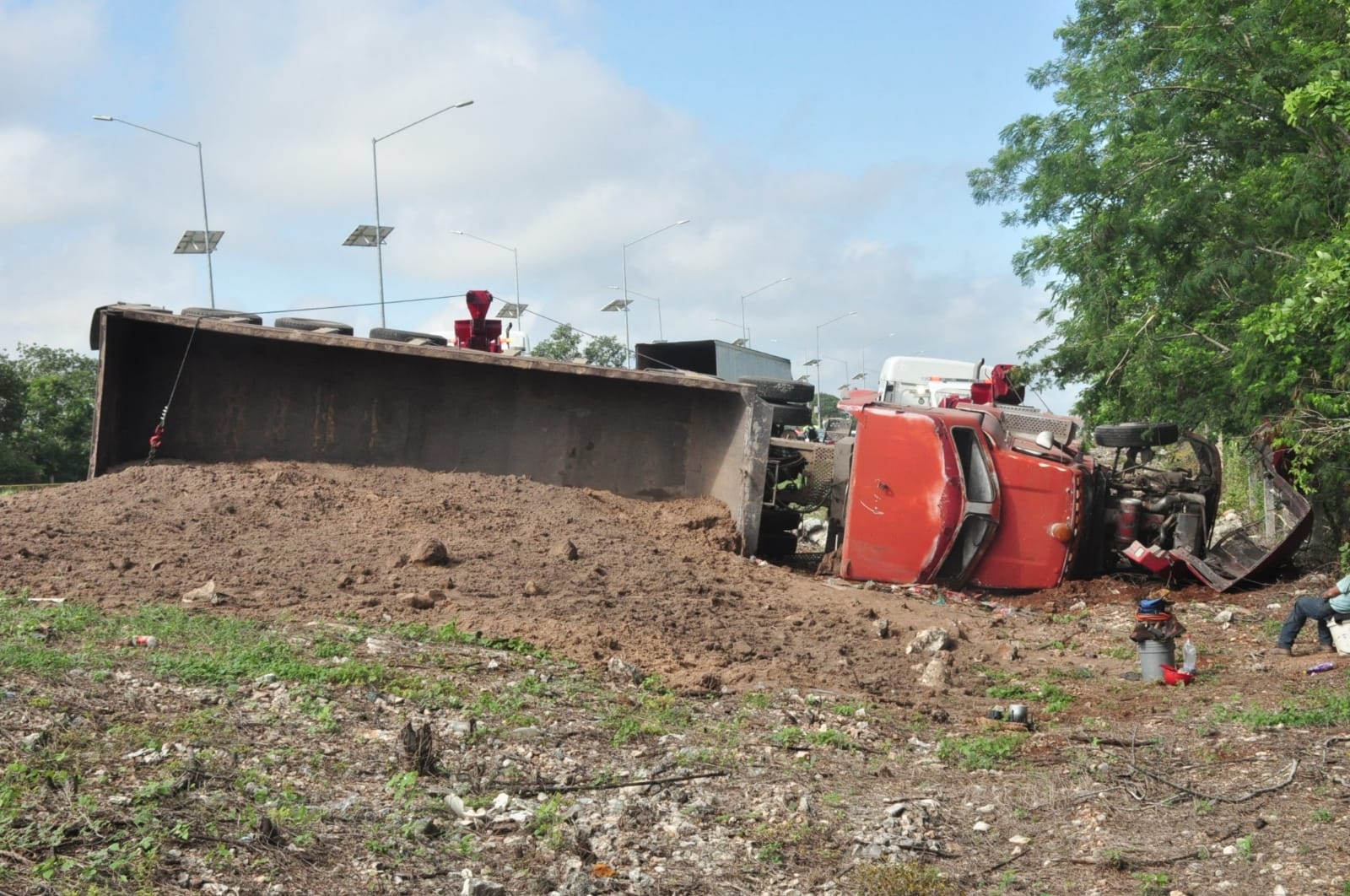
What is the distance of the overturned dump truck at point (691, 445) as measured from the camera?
33.4 ft

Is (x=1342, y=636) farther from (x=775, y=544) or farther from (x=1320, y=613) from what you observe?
(x=775, y=544)

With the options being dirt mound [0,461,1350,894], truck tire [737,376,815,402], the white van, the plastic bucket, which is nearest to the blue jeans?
dirt mound [0,461,1350,894]

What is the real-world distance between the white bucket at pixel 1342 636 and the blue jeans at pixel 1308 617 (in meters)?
0.08

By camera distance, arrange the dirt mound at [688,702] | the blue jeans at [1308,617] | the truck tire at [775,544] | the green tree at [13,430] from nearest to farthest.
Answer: the dirt mound at [688,702]
the blue jeans at [1308,617]
the truck tire at [775,544]
the green tree at [13,430]

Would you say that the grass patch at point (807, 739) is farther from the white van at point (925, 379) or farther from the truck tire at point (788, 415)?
the white van at point (925, 379)

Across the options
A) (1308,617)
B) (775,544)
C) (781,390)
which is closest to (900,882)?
(1308,617)

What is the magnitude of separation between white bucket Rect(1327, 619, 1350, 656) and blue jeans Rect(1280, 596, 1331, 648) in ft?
0.26

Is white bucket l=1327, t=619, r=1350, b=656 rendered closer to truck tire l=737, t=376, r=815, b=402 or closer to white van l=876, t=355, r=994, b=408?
truck tire l=737, t=376, r=815, b=402

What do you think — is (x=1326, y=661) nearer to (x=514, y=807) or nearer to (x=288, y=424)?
(x=514, y=807)

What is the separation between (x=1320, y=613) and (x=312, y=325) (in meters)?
8.15

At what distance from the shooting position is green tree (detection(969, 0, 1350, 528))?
10.0m

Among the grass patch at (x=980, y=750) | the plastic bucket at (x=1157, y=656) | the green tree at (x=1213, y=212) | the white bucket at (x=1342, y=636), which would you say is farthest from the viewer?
the green tree at (x=1213, y=212)

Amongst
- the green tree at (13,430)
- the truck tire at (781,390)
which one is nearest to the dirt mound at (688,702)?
the truck tire at (781,390)

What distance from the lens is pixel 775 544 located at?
37.4ft
